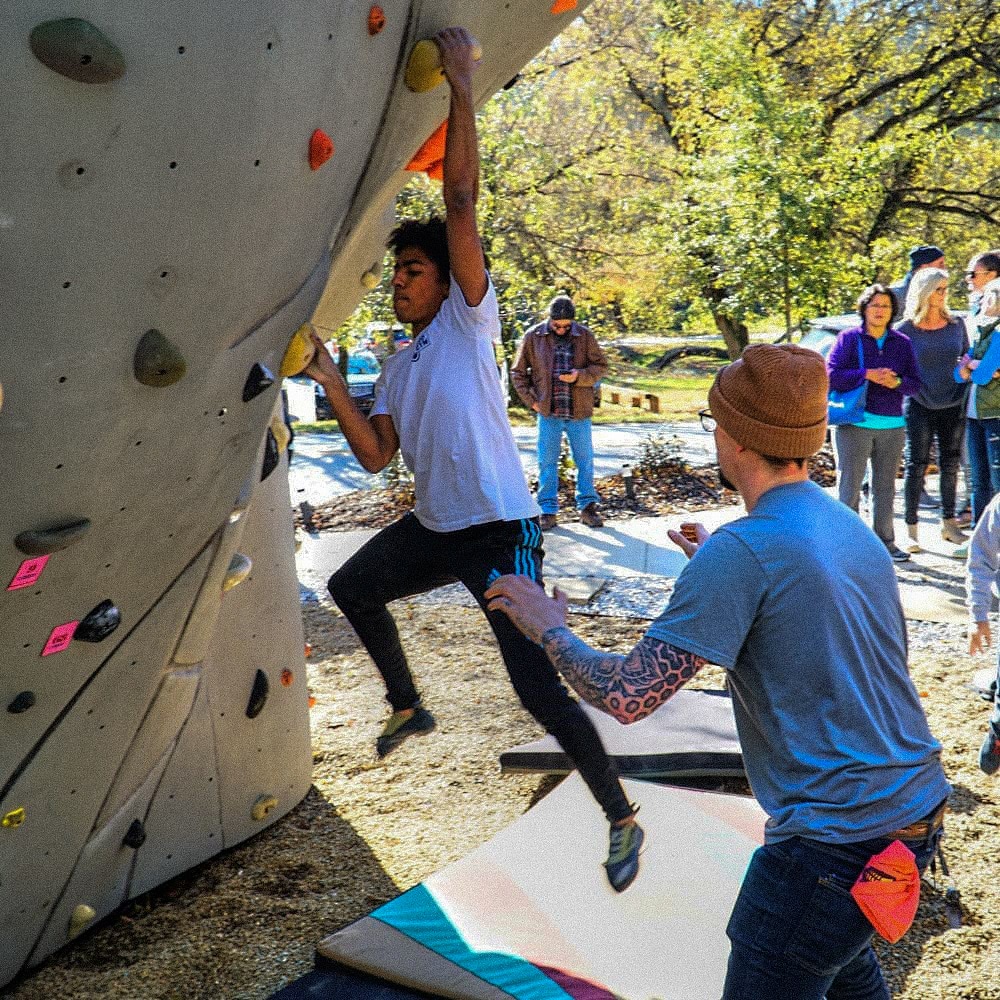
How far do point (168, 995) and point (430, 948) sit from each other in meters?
0.79

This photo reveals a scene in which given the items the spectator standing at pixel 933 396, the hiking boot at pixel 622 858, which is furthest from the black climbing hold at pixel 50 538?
the spectator standing at pixel 933 396

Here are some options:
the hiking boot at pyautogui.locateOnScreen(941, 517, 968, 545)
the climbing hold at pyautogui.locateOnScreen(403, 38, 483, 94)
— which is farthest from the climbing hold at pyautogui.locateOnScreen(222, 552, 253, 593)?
the hiking boot at pyautogui.locateOnScreen(941, 517, 968, 545)

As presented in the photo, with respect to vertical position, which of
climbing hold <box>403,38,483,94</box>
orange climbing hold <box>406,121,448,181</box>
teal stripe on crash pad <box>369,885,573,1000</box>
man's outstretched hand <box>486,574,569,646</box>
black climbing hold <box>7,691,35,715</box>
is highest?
climbing hold <box>403,38,483,94</box>

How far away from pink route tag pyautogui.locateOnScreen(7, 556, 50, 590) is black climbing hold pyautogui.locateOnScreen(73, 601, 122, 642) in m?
0.30

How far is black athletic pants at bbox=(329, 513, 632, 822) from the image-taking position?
3.41 metres

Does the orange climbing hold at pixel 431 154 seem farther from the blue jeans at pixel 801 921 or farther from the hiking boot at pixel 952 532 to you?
the hiking boot at pixel 952 532

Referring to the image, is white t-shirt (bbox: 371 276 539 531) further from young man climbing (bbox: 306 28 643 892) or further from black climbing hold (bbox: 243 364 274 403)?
black climbing hold (bbox: 243 364 274 403)

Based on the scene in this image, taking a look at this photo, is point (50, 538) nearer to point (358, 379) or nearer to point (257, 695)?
point (257, 695)

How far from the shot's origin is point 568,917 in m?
3.54

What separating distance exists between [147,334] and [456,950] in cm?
198

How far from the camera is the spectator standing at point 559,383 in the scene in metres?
9.20

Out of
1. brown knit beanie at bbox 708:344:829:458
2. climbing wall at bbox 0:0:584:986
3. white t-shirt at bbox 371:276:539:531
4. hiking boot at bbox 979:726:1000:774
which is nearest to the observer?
climbing wall at bbox 0:0:584:986

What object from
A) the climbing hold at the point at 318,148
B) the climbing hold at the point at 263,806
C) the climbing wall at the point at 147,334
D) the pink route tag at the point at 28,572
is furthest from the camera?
the climbing hold at the point at 263,806

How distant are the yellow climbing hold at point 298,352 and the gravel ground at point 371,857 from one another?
72.7 inches
